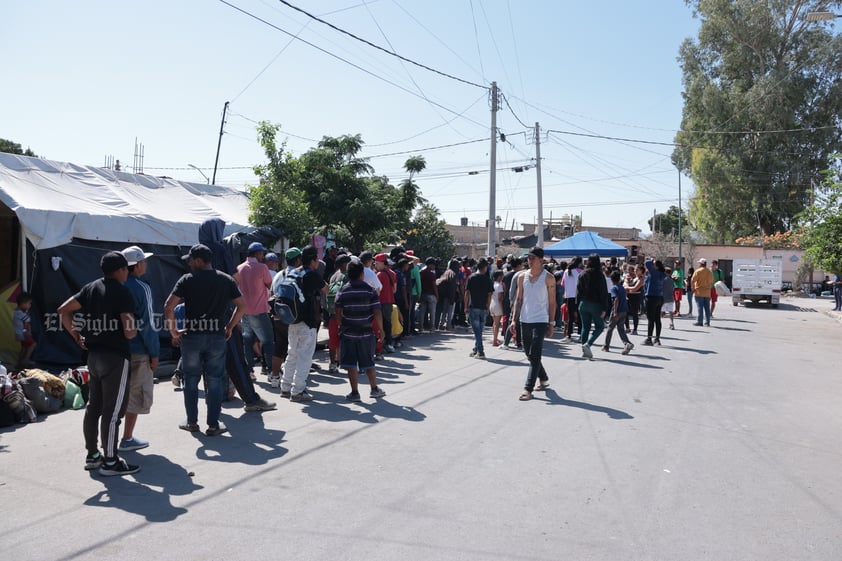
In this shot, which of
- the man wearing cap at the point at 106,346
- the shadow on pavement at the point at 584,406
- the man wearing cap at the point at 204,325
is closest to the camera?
the man wearing cap at the point at 106,346

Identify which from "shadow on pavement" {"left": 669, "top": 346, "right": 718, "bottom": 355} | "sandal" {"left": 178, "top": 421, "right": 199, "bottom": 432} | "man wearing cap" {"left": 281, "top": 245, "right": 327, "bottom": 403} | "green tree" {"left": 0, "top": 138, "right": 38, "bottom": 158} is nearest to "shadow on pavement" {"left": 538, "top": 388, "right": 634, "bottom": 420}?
"man wearing cap" {"left": 281, "top": 245, "right": 327, "bottom": 403}

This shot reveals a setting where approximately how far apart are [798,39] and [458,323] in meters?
38.1

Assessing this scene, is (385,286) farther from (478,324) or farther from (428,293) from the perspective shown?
(428,293)

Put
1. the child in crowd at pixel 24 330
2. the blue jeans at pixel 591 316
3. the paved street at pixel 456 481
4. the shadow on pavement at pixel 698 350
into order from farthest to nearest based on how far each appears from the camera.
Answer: the shadow on pavement at pixel 698 350 < the blue jeans at pixel 591 316 < the child in crowd at pixel 24 330 < the paved street at pixel 456 481

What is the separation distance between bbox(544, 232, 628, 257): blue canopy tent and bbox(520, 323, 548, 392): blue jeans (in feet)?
49.4

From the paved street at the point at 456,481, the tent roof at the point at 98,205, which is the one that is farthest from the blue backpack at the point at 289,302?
the tent roof at the point at 98,205

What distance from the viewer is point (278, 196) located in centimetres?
1547

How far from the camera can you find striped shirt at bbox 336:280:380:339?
8297mm

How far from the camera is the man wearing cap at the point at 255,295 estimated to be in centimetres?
869

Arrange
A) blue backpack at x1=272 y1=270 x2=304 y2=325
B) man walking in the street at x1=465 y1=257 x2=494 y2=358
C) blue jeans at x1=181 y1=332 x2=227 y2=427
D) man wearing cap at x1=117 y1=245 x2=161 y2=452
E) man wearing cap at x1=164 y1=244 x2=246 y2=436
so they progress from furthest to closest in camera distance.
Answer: man walking in the street at x1=465 y1=257 x2=494 y2=358
blue backpack at x1=272 y1=270 x2=304 y2=325
blue jeans at x1=181 y1=332 x2=227 y2=427
man wearing cap at x1=164 y1=244 x2=246 y2=436
man wearing cap at x1=117 y1=245 x2=161 y2=452

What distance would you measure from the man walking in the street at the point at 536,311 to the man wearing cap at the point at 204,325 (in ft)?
12.6

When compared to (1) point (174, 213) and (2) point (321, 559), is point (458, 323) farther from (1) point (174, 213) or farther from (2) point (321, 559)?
(2) point (321, 559)

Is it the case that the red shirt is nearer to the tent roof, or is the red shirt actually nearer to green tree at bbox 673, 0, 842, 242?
the tent roof

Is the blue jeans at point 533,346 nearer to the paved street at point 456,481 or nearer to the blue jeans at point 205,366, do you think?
the paved street at point 456,481
